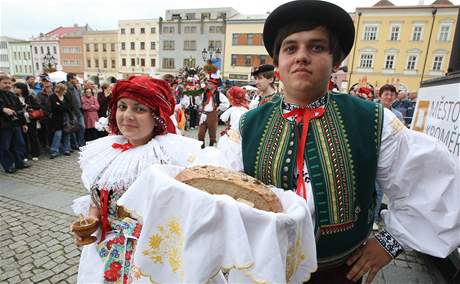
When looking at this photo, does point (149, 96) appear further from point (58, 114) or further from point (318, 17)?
point (58, 114)

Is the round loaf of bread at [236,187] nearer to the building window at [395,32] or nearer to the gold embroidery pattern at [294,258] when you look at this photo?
the gold embroidery pattern at [294,258]

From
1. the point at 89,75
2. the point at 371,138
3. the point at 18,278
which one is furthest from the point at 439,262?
the point at 89,75

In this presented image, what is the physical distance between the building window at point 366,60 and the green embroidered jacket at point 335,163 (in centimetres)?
3689

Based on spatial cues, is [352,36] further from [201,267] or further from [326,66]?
[201,267]

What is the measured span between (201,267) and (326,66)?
983mm

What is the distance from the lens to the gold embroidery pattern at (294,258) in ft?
3.19

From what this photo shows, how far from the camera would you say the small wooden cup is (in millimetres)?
1673

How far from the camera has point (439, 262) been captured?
9.71ft

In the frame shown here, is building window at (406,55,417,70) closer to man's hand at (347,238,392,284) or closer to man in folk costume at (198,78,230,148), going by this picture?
man in folk costume at (198,78,230,148)

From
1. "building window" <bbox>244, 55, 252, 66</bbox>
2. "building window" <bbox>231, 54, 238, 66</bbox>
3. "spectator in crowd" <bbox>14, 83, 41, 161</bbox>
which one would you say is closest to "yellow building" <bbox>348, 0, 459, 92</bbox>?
"building window" <bbox>244, 55, 252, 66</bbox>

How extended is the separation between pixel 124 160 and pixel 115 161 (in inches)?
2.9

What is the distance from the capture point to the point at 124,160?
1.91m

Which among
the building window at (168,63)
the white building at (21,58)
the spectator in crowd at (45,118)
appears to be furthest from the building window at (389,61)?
the white building at (21,58)

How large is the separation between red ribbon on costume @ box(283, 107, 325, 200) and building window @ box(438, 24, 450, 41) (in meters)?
38.7
